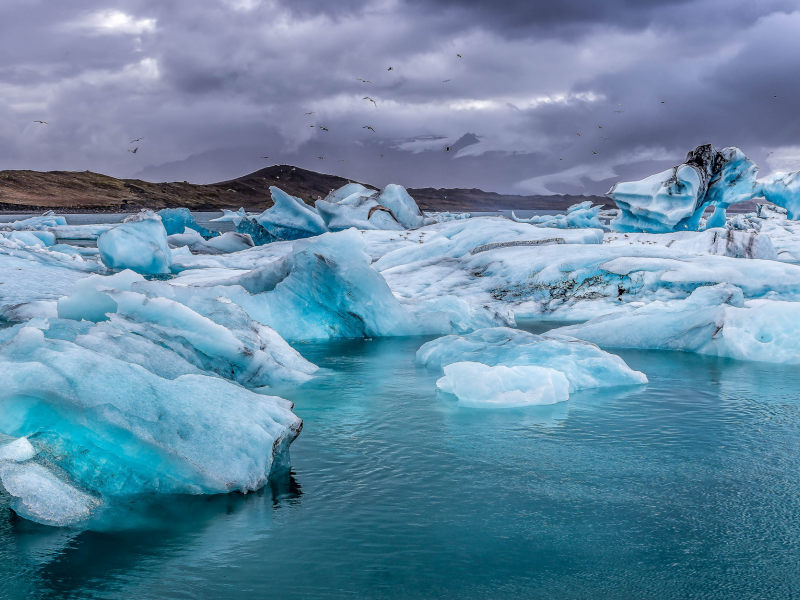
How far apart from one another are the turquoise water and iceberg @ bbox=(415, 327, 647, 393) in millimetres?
1314

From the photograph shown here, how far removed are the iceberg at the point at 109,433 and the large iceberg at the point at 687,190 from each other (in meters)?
21.6

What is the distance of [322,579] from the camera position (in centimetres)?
362

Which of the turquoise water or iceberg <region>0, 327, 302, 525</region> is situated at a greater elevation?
iceberg <region>0, 327, 302, 525</region>

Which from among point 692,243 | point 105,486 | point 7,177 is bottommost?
point 105,486

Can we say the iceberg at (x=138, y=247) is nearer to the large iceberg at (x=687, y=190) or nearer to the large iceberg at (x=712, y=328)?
the large iceberg at (x=712, y=328)

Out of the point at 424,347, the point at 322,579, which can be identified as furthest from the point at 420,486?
the point at 424,347

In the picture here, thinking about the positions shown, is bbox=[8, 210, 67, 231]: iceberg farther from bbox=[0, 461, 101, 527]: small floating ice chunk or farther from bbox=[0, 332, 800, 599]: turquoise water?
bbox=[0, 332, 800, 599]: turquoise water

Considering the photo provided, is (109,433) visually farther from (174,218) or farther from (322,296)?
(174,218)

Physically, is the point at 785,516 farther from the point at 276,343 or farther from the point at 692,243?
the point at 692,243

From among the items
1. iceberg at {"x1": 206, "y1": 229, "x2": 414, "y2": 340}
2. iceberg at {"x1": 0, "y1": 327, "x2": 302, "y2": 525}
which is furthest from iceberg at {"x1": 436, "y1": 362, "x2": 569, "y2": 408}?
iceberg at {"x1": 206, "y1": 229, "x2": 414, "y2": 340}

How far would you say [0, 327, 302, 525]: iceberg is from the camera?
417cm

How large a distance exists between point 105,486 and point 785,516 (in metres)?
4.49

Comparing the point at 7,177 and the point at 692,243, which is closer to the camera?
the point at 692,243

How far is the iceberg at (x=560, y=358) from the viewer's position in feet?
26.5
